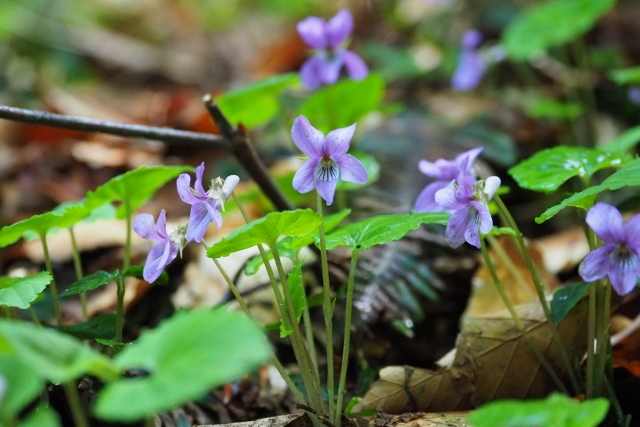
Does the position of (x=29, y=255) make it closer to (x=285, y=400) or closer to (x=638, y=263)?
(x=285, y=400)

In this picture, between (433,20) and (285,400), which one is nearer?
(285,400)

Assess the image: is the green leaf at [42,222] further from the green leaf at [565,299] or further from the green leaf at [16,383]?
the green leaf at [565,299]

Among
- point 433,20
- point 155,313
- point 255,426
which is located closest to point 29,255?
point 155,313

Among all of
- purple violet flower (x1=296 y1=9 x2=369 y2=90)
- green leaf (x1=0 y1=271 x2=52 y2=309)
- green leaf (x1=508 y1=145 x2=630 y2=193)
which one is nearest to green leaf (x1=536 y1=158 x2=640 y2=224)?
green leaf (x1=508 y1=145 x2=630 y2=193)

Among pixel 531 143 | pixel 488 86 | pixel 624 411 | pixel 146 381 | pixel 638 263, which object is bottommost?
pixel 624 411

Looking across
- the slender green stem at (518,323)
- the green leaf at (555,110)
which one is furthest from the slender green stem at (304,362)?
the green leaf at (555,110)

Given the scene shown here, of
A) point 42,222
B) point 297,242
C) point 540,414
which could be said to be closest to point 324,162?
point 297,242
